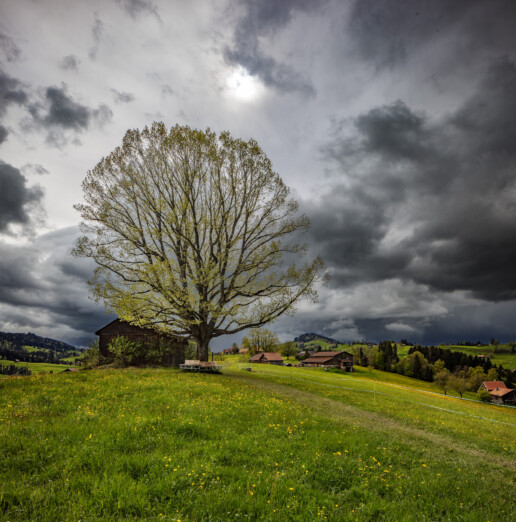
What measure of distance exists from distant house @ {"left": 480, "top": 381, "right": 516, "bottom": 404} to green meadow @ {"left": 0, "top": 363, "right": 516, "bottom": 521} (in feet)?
378

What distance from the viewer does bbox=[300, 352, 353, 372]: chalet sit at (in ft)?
364

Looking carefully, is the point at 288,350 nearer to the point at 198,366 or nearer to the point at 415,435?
the point at 198,366

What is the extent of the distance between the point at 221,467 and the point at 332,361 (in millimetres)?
115670

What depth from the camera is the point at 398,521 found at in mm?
5387

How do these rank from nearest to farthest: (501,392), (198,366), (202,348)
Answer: (202,348)
(198,366)
(501,392)

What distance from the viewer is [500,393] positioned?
313 ft

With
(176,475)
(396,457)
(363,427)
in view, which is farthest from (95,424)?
(363,427)

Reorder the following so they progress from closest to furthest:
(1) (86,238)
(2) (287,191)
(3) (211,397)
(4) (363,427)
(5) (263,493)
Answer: (5) (263,493)
(4) (363,427)
(3) (211,397)
(1) (86,238)
(2) (287,191)

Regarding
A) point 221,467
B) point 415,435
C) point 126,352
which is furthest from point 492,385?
point 221,467

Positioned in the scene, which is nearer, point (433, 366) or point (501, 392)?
point (501, 392)

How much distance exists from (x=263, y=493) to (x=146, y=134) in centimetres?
2967

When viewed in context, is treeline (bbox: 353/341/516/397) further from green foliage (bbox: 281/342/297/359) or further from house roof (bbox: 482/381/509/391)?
green foliage (bbox: 281/342/297/359)

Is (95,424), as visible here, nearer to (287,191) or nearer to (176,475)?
(176,475)

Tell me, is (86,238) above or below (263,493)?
above
